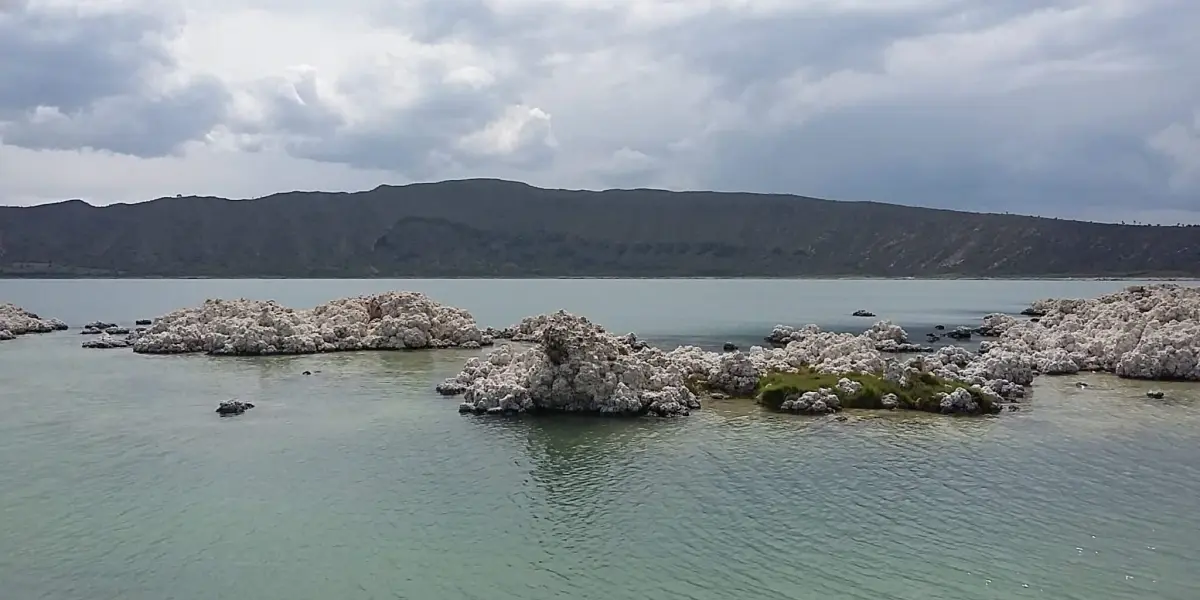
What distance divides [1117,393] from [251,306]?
1584 inches

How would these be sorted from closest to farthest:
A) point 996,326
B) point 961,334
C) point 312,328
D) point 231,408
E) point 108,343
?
point 231,408
point 312,328
point 108,343
point 961,334
point 996,326

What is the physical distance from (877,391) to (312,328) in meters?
30.7

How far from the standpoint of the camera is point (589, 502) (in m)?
19.1

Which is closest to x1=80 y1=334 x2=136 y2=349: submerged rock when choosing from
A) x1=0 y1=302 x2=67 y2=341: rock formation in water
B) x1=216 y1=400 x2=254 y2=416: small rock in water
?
Result: x1=0 y1=302 x2=67 y2=341: rock formation in water

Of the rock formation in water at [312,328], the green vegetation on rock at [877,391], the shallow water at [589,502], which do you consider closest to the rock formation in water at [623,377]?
the green vegetation on rock at [877,391]

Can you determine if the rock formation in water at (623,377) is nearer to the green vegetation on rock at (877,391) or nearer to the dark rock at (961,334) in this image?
the green vegetation on rock at (877,391)

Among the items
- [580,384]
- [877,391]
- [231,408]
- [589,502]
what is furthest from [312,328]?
[589,502]

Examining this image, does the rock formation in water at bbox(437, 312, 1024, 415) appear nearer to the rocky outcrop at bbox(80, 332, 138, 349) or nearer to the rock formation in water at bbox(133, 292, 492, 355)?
the rock formation in water at bbox(133, 292, 492, 355)

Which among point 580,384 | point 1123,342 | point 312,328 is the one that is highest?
point 1123,342

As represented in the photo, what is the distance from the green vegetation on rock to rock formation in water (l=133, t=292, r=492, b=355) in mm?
24699

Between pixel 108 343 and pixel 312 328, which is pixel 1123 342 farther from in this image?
pixel 108 343

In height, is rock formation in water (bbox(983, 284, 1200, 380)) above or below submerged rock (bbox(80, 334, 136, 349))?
above

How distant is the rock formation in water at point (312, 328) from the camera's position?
46.7 metres

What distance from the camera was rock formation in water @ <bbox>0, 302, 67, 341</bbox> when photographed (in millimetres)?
58281
